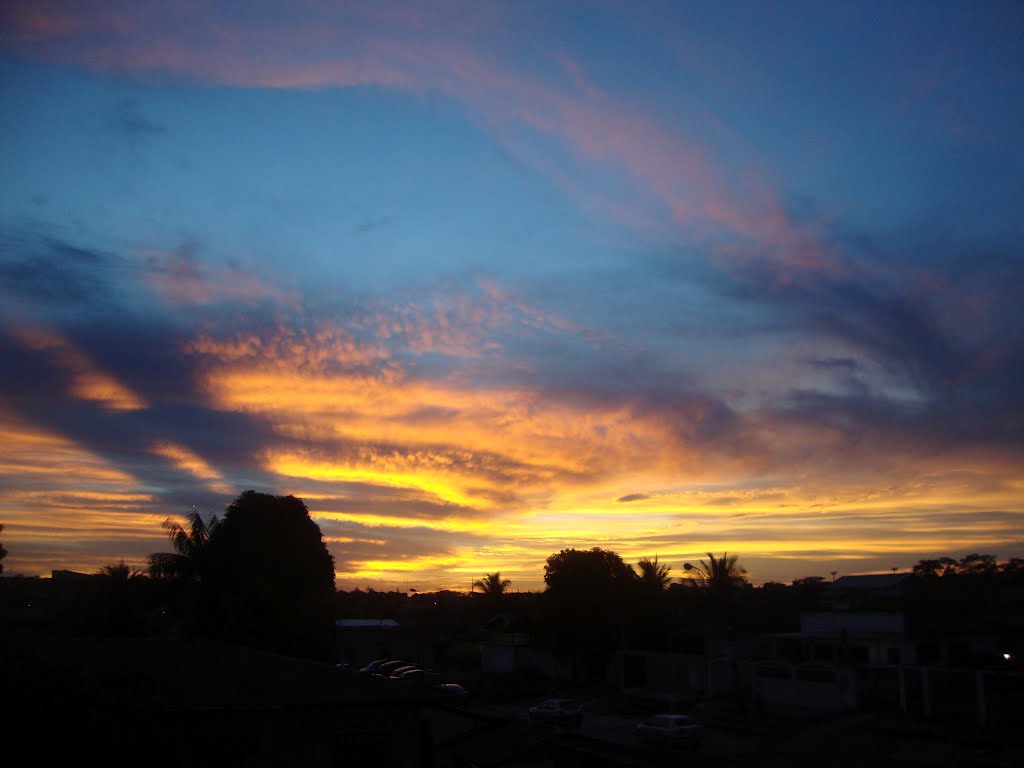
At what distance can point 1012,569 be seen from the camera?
272 ft

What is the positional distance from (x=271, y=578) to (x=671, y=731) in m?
25.2

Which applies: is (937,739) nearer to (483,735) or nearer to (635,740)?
(635,740)

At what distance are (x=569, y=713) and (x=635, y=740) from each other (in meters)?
7.10

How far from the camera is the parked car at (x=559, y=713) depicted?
4344cm

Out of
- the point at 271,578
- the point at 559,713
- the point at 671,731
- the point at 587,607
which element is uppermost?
the point at 271,578

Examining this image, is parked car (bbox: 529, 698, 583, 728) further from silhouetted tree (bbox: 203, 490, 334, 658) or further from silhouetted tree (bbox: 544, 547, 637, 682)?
silhouetted tree (bbox: 544, 547, 637, 682)

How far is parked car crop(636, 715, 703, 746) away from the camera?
3516 cm

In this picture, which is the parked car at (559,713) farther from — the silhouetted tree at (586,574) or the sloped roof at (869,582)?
the sloped roof at (869,582)

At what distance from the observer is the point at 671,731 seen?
3544 cm

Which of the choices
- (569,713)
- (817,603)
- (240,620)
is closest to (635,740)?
(569,713)

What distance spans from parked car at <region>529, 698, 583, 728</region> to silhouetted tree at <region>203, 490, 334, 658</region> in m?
13.7

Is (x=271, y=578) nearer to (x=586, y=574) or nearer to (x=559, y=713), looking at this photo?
(x=559, y=713)

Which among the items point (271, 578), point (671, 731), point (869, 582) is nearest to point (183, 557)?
point (271, 578)

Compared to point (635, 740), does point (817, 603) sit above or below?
above
